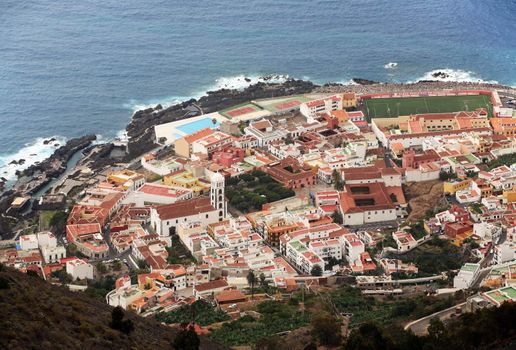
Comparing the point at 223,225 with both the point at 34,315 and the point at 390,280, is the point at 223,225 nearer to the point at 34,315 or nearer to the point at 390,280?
the point at 390,280

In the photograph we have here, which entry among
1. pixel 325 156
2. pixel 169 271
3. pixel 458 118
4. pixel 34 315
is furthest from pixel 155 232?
pixel 34 315

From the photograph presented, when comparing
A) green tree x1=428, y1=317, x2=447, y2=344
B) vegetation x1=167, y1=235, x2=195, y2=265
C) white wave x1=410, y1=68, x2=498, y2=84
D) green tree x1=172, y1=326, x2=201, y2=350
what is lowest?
vegetation x1=167, y1=235, x2=195, y2=265

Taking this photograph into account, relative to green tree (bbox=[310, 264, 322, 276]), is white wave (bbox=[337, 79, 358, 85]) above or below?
below

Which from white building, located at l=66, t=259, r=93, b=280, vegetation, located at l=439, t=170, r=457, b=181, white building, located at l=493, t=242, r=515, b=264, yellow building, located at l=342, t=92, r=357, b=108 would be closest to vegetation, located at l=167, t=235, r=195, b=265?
white building, located at l=66, t=259, r=93, b=280

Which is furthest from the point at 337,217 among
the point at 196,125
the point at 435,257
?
the point at 196,125

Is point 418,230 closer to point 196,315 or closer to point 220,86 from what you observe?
point 196,315

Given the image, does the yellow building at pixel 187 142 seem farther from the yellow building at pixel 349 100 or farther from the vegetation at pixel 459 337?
the vegetation at pixel 459 337

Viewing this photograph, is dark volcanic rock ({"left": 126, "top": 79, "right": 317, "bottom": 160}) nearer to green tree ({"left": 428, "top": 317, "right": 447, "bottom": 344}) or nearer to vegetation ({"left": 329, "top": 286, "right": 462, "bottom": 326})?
vegetation ({"left": 329, "top": 286, "right": 462, "bottom": 326})
